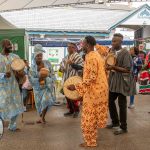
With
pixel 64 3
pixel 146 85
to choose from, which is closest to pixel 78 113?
pixel 146 85

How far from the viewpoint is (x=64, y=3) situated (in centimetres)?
1153

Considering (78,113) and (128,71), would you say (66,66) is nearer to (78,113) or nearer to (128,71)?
(78,113)

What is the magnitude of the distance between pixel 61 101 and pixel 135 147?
496cm

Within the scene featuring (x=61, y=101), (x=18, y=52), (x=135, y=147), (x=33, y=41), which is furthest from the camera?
(x=33, y=41)

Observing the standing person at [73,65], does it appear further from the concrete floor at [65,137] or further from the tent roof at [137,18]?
the tent roof at [137,18]

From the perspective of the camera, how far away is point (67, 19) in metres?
24.1

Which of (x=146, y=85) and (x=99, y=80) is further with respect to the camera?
(x=146, y=85)

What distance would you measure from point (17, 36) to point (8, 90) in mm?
4764

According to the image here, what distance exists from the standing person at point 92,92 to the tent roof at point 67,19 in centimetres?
1525

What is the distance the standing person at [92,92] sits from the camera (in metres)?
5.90

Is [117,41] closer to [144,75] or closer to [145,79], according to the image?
[144,75]

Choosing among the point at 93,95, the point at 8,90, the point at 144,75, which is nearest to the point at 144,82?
the point at 144,75

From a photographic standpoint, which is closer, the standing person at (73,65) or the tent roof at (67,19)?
the standing person at (73,65)

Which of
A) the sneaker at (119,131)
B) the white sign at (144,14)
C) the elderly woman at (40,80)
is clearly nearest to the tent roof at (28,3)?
the elderly woman at (40,80)
